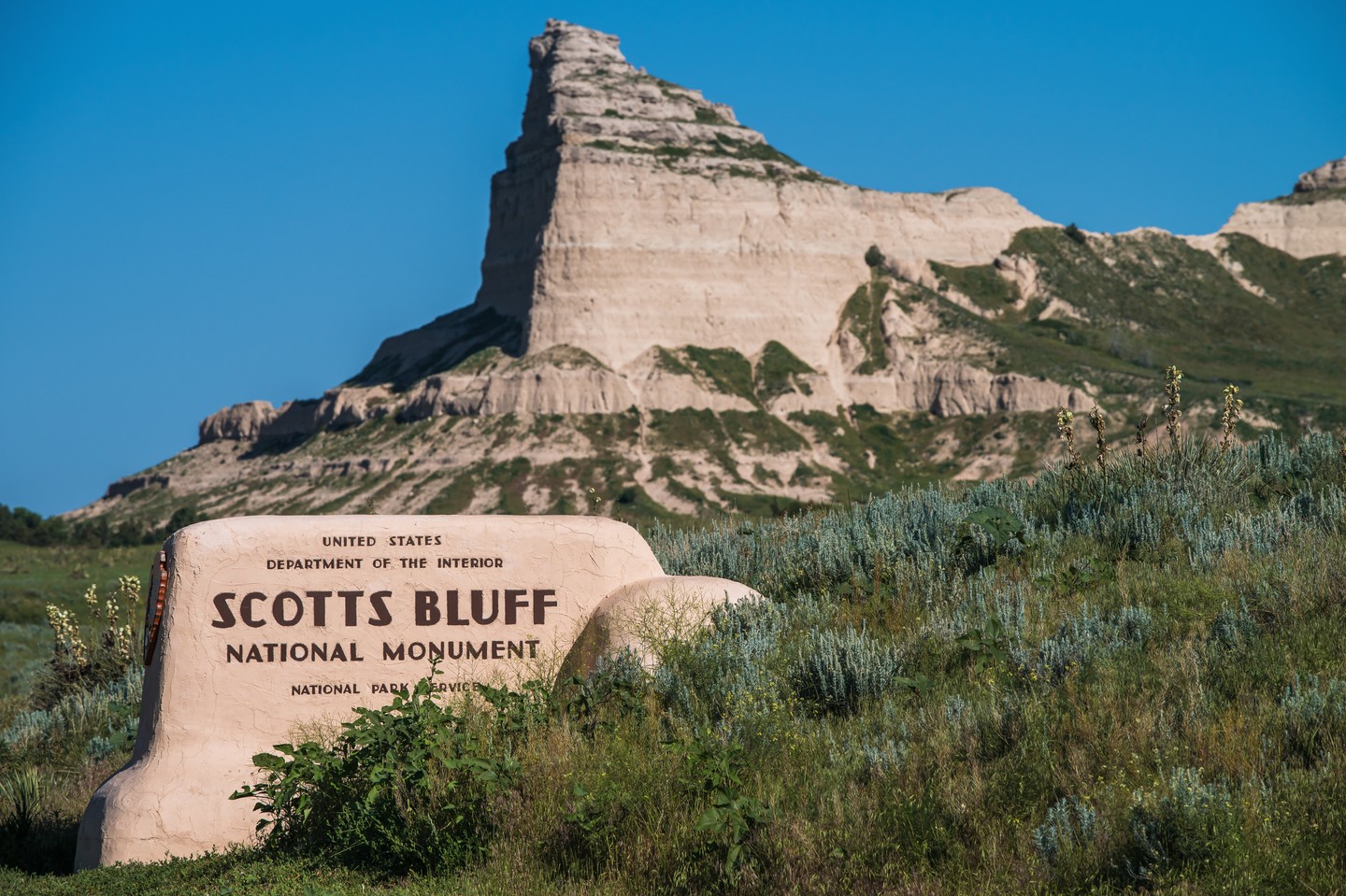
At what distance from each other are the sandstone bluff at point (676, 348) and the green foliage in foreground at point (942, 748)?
290 ft

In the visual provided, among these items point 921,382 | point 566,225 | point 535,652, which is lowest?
point 535,652

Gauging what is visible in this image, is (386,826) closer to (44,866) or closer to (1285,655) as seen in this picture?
(44,866)

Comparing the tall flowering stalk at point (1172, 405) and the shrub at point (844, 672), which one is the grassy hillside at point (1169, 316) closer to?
the tall flowering stalk at point (1172, 405)

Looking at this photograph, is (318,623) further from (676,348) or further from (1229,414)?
(676,348)

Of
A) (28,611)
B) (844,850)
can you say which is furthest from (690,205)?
(844,850)

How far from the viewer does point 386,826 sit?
8.34 meters

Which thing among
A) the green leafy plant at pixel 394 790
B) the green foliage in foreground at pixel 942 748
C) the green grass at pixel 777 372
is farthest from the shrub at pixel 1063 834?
the green grass at pixel 777 372

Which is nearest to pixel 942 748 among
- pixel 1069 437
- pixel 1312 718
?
pixel 1312 718

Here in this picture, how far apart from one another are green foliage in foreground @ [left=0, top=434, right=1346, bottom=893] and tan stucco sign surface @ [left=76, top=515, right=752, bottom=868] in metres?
0.55

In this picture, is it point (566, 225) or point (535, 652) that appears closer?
point (535, 652)

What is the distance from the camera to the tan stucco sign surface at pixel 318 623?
9750mm

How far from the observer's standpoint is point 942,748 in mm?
8039

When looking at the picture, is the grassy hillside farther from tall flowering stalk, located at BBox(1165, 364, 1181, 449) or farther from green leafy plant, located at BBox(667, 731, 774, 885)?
green leafy plant, located at BBox(667, 731, 774, 885)

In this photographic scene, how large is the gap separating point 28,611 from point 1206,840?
102 ft
